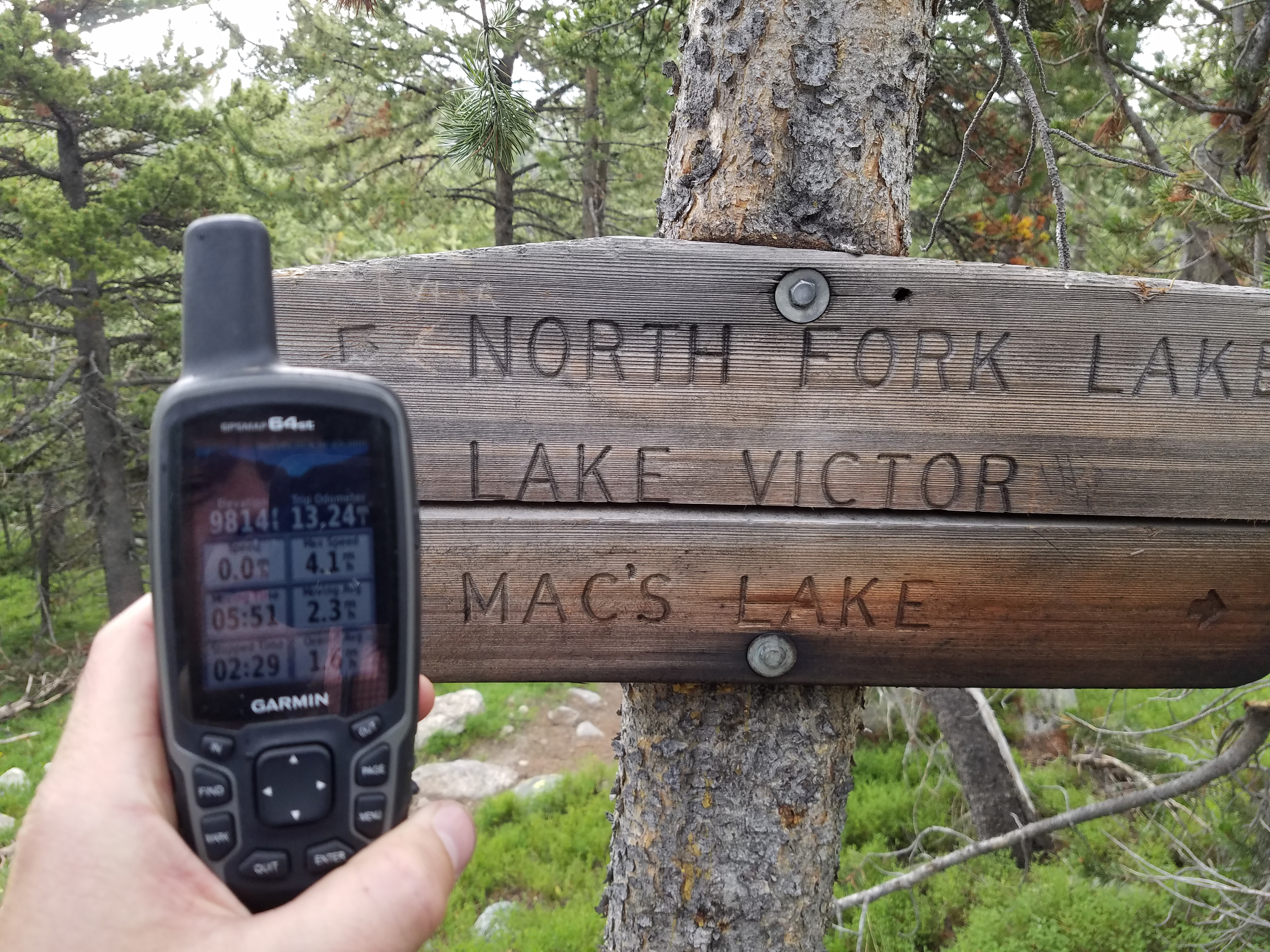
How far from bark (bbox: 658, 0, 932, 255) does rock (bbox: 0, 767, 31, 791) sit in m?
7.79

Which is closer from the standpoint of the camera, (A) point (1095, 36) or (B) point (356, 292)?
(B) point (356, 292)

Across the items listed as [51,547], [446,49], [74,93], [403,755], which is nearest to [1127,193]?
[446,49]

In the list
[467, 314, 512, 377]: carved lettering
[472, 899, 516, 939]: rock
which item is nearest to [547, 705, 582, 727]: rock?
[472, 899, 516, 939]: rock

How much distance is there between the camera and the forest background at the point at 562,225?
9.64 feet

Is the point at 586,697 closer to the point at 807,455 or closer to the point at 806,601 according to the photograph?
the point at 806,601

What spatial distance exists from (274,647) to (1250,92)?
357cm

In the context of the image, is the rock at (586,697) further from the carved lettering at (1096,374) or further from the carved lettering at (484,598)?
the carved lettering at (1096,374)

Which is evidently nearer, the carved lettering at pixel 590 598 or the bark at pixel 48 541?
the carved lettering at pixel 590 598

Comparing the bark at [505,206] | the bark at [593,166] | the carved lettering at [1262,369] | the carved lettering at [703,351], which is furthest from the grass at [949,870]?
the bark at [505,206]

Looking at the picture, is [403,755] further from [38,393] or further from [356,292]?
[38,393]

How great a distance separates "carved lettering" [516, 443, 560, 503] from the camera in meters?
1.21

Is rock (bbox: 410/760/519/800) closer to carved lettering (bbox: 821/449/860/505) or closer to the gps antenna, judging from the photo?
carved lettering (bbox: 821/449/860/505)

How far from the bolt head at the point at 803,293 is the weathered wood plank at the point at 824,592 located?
347 mm

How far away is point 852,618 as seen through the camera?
1.29 metres
